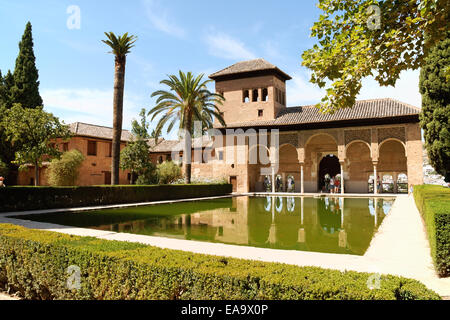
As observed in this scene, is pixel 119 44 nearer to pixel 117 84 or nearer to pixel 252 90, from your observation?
pixel 117 84

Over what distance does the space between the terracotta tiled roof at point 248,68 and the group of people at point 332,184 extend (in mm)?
10034

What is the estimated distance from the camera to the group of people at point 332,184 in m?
25.8

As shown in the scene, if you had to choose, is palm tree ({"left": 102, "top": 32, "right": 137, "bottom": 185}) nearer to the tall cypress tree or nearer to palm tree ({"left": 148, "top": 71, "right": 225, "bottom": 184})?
palm tree ({"left": 148, "top": 71, "right": 225, "bottom": 184})

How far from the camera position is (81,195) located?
47.8 feet

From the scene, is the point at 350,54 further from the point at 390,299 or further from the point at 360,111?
the point at 360,111

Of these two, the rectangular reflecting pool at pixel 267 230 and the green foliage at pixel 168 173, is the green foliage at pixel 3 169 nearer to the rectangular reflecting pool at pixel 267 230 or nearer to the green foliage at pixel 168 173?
the green foliage at pixel 168 173

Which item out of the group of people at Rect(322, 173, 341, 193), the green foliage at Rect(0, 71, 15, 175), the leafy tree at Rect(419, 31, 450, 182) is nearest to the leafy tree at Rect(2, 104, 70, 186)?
the green foliage at Rect(0, 71, 15, 175)

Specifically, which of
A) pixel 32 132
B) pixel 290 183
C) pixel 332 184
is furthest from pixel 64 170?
pixel 332 184

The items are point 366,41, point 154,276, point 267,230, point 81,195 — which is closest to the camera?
point 154,276

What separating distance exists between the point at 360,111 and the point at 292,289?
78.9 ft

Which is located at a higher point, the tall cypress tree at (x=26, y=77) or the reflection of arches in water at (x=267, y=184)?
the tall cypress tree at (x=26, y=77)

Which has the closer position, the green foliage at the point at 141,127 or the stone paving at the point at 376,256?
the stone paving at the point at 376,256

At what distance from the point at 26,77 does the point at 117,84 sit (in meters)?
11.5

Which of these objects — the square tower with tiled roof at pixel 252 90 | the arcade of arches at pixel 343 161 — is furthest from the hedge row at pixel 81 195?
the square tower with tiled roof at pixel 252 90
